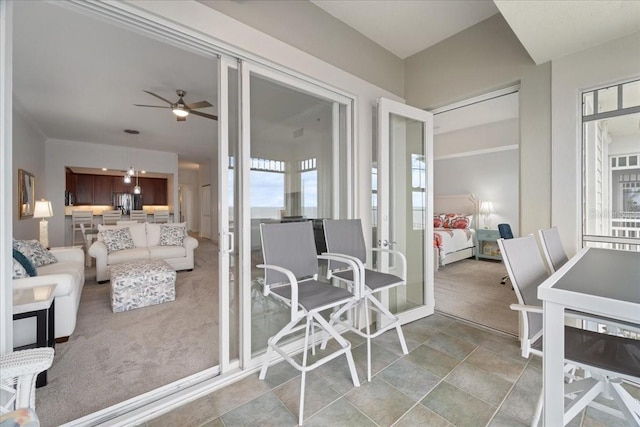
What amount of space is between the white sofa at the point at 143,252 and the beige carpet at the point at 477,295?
4353mm

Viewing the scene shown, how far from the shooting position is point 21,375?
0.97m

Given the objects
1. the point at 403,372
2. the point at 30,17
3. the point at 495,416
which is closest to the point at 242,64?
the point at 30,17

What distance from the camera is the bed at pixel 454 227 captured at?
4943 millimetres

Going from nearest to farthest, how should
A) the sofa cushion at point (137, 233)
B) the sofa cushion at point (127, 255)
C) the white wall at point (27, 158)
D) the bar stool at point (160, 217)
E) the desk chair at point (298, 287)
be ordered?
the desk chair at point (298, 287) < the white wall at point (27, 158) < the sofa cushion at point (127, 255) < the sofa cushion at point (137, 233) < the bar stool at point (160, 217)

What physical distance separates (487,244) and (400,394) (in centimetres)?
511

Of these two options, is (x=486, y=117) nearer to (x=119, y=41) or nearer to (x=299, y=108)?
(x=299, y=108)

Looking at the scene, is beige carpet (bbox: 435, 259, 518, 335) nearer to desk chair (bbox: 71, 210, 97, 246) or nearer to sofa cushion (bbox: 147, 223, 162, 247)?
sofa cushion (bbox: 147, 223, 162, 247)

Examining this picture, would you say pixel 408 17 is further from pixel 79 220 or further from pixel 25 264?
pixel 79 220

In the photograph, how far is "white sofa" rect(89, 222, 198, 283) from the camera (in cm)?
425

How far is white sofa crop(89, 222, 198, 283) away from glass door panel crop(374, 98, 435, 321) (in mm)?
3964

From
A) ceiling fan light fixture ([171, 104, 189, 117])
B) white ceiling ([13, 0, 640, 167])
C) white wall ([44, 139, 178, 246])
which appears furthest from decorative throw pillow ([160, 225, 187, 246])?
white wall ([44, 139, 178, 246])

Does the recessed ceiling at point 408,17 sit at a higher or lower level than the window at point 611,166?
higher

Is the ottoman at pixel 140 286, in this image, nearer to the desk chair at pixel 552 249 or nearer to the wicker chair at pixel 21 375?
the wicker chair at pixel 21 375

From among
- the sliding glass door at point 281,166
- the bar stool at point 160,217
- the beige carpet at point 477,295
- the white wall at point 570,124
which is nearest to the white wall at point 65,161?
the bar stool at point 160,217
